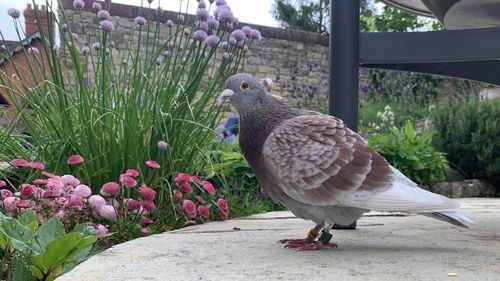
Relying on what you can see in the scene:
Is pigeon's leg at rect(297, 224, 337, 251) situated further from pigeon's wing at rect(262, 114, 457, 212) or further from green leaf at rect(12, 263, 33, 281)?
green leaf at rect(12, 263, 33, 281)

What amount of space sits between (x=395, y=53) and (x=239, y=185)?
1923mm

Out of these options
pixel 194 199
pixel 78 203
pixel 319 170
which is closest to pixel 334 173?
pixel 319 170

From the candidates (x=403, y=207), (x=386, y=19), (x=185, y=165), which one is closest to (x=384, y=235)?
(x=403, y=207)

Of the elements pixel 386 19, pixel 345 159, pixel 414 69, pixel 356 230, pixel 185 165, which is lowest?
pixel 356 230

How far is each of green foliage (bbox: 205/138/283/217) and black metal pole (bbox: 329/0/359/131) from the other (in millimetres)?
1059

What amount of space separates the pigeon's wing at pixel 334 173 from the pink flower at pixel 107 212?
0.65 m

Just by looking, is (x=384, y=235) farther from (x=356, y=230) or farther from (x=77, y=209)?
(x=77, y=209)

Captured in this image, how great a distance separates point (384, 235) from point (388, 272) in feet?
2.25

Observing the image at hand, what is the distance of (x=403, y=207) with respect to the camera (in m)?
1.53

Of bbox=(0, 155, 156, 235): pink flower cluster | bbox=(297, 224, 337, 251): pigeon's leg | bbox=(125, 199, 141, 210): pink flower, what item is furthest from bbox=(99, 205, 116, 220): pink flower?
bbox=(297, 224, 337, 251): pigeon's leg

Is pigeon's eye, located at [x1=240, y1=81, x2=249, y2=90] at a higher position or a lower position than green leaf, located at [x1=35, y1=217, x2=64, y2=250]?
higher

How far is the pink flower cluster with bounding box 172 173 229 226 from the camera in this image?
2193 mm

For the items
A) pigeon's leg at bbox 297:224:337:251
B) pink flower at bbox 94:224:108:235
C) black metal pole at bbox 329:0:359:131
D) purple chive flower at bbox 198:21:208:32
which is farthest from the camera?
purple chive flower at bbox 198:21:208:32

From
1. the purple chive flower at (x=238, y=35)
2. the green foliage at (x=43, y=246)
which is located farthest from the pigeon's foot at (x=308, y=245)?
the purple chive flower at (x=238, y=35)
